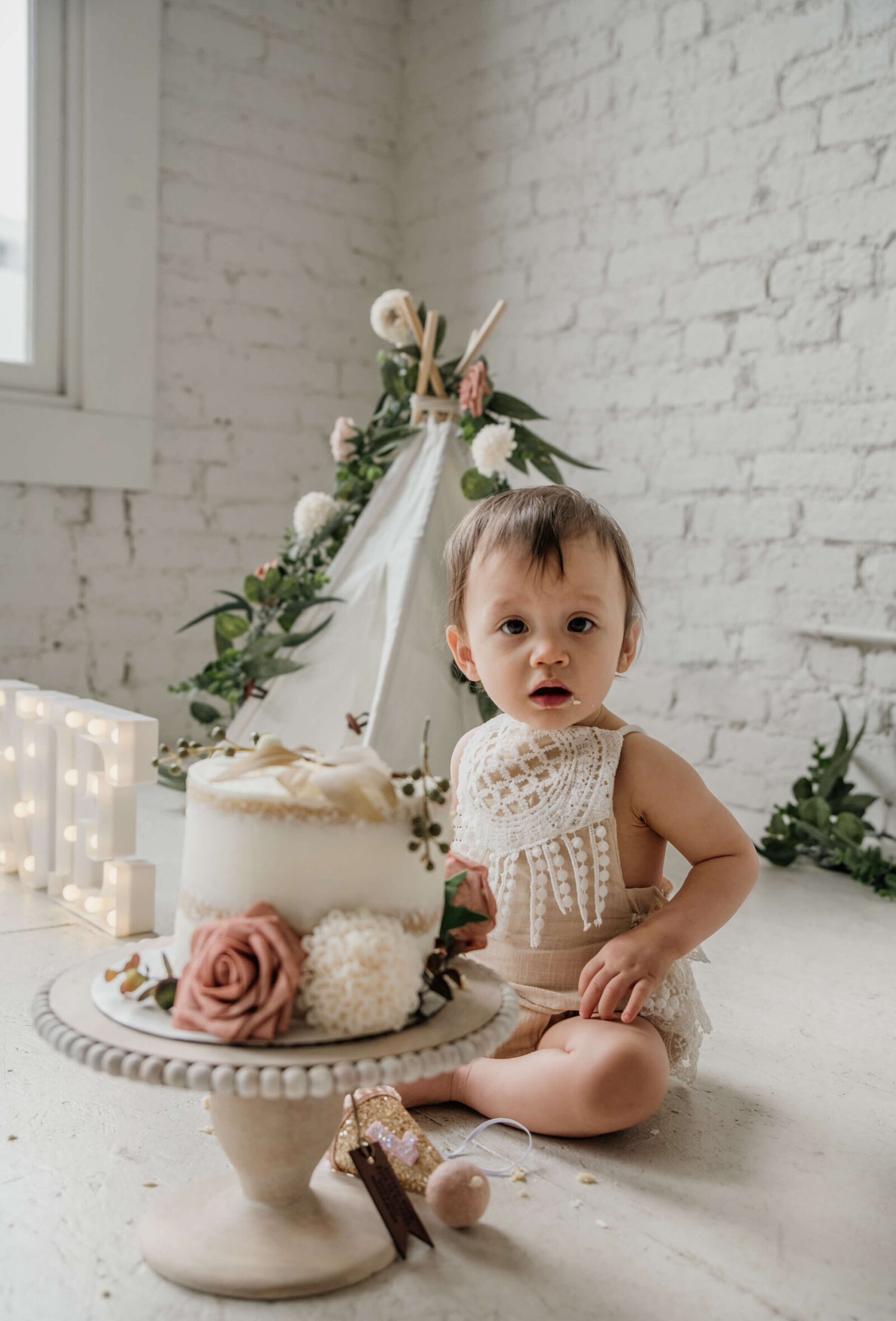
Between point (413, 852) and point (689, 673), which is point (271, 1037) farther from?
point (689, 673)

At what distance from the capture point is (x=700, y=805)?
114cm

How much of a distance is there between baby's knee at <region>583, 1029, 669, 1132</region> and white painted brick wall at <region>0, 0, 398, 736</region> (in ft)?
7.72

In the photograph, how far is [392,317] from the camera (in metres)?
2.32

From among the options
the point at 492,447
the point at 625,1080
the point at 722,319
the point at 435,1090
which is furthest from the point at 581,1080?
the point at 722,319

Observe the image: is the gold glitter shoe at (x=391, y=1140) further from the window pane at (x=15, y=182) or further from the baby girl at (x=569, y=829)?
the window pane at (x=15, y=182)

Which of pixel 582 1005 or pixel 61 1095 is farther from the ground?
pixel 582 1005

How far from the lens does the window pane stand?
2.87 meters

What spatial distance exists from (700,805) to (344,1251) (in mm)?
540

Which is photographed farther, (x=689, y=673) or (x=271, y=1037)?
(x=689, y=673)

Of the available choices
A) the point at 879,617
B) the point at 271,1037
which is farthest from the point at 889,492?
the point at 271,1037

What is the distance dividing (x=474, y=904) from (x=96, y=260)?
2.58 meters

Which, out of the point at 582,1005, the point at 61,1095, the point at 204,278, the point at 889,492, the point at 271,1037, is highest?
the point at 204,278

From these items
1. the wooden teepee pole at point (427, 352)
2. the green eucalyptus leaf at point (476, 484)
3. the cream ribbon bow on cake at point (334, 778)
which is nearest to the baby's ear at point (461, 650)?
the cream ribbon bow on cake at point (334, 778)

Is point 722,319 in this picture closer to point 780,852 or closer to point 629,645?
point 780,852
